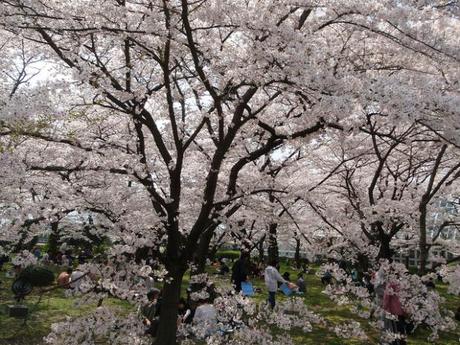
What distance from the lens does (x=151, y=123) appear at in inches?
247

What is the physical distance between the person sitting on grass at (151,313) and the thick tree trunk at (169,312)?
1.24 metres

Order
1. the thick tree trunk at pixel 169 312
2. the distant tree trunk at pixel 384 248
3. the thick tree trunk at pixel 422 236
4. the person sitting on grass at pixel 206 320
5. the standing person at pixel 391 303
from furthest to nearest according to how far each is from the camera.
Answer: the distant tree trunk at pixel 384 248 → the person sitting on grass at pixel 206 320 → the standing person at pixel 391 303 → the thick tree trunk at pixel 169 312 → the thick tree trunk at pixel 422 236

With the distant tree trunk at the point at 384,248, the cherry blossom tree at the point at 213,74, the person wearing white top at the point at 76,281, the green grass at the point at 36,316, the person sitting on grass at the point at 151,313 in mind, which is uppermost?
the cherry blossom tree at the point at 213,74

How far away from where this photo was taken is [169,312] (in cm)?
652

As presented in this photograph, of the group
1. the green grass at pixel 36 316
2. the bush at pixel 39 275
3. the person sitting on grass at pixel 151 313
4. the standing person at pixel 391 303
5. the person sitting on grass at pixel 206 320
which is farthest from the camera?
the bush at pixel 39 275

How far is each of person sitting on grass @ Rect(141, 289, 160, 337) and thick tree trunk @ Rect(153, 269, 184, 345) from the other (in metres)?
1.24

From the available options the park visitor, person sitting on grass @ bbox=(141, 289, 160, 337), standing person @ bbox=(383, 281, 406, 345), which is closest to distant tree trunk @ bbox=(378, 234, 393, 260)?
standing person @ bbox=(383, 281, 406, 345)

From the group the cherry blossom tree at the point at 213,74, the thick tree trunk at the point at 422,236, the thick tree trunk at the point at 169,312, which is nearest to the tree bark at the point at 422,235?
the thick tree trunk at the point at 422,236

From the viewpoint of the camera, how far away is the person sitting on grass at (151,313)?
25.4 feet

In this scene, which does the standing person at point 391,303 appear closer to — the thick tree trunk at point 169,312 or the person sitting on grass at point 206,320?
the person sitting on grass at point 206,320

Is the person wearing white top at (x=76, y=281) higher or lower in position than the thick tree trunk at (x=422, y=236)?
lower

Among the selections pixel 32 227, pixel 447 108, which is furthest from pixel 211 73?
pixel 32 227

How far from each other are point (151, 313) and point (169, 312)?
83.4 inches

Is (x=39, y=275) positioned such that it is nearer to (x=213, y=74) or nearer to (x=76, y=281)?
(x=76, y=281)
